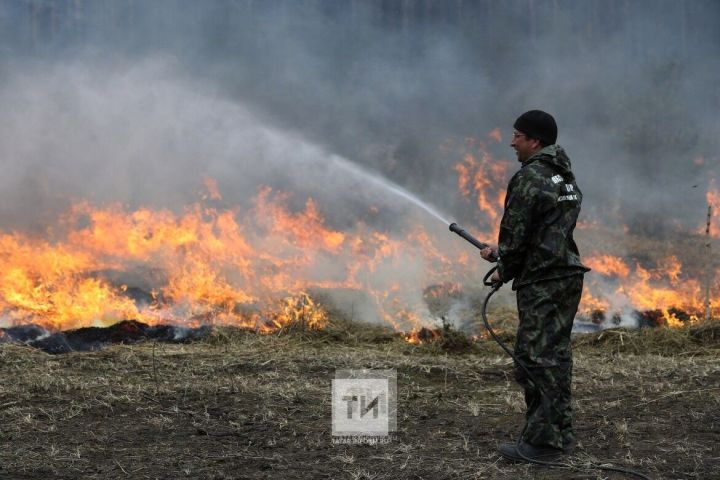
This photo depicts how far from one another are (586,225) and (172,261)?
30.4 ft

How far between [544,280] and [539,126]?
0.99 meters

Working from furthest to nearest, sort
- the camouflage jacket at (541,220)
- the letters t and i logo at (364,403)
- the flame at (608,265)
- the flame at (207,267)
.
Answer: the flame at (608,265), the flame at (207,267), the letters t and i logo at (364,403), the camouflage jacket at (541,220)

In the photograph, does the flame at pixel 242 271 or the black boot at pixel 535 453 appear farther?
the flame at pixel 242 271

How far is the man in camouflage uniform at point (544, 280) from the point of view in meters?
4.25

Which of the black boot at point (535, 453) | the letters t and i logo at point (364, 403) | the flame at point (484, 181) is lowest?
the black boot at point (535, 453)

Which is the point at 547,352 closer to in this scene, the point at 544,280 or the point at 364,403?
the point at 544,280

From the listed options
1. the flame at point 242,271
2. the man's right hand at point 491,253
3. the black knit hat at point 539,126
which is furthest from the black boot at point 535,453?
the flame at point 242,271

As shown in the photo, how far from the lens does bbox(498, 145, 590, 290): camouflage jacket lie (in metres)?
4.23

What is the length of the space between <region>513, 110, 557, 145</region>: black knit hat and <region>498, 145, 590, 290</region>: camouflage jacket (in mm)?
109

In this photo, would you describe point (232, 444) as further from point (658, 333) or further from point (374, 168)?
point (374, 168)

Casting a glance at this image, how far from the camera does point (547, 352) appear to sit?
14.0 feet

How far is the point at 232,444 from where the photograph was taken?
192 inches

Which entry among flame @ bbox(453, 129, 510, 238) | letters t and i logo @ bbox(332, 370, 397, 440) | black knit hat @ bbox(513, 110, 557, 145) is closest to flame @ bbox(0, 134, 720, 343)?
flame @ bbox(453, 129, 510, 238)

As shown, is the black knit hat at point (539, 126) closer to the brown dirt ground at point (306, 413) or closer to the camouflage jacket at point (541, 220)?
the camouflage jacket at point (541, 220)
